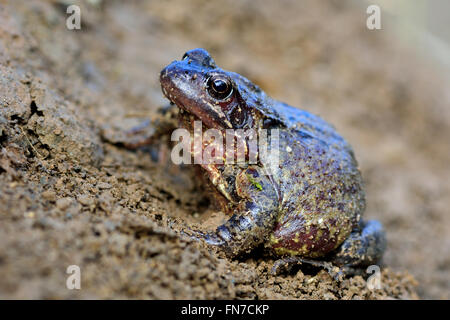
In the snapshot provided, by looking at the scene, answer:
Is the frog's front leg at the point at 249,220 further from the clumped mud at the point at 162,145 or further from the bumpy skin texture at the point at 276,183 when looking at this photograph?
the clumped mud at the point at 162,145

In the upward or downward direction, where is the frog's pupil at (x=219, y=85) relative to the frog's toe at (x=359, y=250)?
upward

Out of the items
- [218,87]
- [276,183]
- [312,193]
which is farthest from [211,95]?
[312,193]

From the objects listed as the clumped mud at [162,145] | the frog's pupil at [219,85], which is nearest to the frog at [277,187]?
the frog's pupil at [219,85]

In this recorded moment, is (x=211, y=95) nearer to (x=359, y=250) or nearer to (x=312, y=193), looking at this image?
(x=312, y=193)

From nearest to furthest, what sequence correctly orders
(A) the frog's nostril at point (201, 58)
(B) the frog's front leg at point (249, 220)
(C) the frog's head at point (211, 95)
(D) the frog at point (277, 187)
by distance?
(B) the frog's front leg at point (249, 220) < (D) the frog at point (277, 187) < (C) the frog's head at point (211, 95) < (A) the frog's nostril at point (201, 58)

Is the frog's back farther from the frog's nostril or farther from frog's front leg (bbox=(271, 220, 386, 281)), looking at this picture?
the frog's nostril

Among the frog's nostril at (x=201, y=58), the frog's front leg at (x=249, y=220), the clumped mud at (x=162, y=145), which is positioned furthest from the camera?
the frog's nostril at (x=201, y=58)
